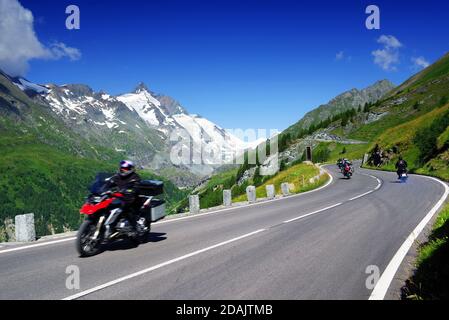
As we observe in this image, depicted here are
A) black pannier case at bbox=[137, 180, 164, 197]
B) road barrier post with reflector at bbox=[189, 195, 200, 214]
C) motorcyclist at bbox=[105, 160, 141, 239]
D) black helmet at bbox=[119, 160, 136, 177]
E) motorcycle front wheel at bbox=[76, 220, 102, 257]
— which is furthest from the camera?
road barrier post with reflector at bbox=[189, 195, 200, 214]

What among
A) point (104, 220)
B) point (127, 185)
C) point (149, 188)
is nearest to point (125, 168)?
point (127, 185)

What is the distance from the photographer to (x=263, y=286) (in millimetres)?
6215

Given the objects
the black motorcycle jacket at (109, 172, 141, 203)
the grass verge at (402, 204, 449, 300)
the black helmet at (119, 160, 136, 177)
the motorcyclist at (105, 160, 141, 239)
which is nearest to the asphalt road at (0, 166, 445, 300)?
the grass verge at (402, 204, 449, 300)

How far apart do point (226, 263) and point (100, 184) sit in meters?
3.47

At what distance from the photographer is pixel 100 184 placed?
8.94 metres

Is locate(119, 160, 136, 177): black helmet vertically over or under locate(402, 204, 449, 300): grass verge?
over

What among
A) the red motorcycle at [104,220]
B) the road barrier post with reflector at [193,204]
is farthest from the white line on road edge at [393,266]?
the road barrier post with reflector at [193,204]

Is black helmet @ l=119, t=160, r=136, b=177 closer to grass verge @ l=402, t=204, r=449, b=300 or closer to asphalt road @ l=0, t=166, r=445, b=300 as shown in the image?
asphalt road @ l=0, t=166, r=445, b=300

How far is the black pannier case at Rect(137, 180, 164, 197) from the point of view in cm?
975

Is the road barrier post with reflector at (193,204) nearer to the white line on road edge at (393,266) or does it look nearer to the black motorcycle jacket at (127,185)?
the black motorcycle jacket at (127,185)

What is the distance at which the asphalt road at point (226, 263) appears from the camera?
6000mm

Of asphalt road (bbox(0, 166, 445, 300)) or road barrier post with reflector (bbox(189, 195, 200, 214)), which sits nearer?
asphalt road (bbox(0, 166, 445, 300))
